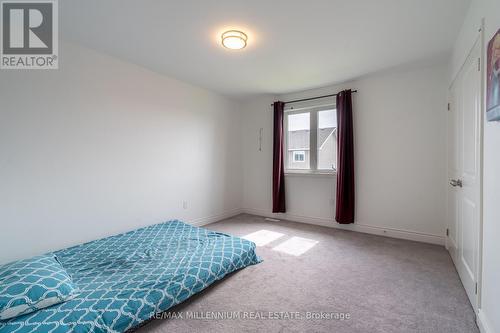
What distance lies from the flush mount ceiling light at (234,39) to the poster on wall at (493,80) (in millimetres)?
1890

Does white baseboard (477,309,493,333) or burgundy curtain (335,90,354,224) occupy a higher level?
burgundy curtain (335,90,354,224)

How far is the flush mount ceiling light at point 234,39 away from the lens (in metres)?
2.30

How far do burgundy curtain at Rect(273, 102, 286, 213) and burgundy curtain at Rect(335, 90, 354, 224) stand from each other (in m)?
1.07

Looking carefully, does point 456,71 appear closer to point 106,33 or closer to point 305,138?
point 305,138

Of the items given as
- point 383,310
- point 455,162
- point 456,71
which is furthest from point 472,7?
point 383,310

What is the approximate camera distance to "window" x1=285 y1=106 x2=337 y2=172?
4.01m

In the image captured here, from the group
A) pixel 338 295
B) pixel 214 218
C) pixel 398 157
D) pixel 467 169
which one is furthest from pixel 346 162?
pixel 214 218

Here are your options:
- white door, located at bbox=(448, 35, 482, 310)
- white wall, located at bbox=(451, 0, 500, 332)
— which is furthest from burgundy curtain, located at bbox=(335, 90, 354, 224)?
white wall, located at bbox=(451, 0, 500, 332)

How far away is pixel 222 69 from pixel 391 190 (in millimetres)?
3027

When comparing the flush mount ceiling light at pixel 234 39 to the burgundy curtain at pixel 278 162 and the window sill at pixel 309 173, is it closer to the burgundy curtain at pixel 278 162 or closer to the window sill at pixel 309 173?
the burgundy curtain at pixel 278 162

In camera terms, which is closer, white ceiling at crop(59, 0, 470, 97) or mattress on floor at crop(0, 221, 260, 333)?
mattress on floor at crop(0, 221, 260, 333)

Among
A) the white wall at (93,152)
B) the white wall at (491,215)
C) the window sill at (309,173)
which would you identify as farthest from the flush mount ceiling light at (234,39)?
the window sill at (309,173)

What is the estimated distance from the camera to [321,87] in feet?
13.1

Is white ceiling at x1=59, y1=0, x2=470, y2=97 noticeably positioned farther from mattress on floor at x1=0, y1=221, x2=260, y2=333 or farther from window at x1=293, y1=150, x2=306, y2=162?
mattress on floor at x1=0, y1=221, x2=260, y2=333
